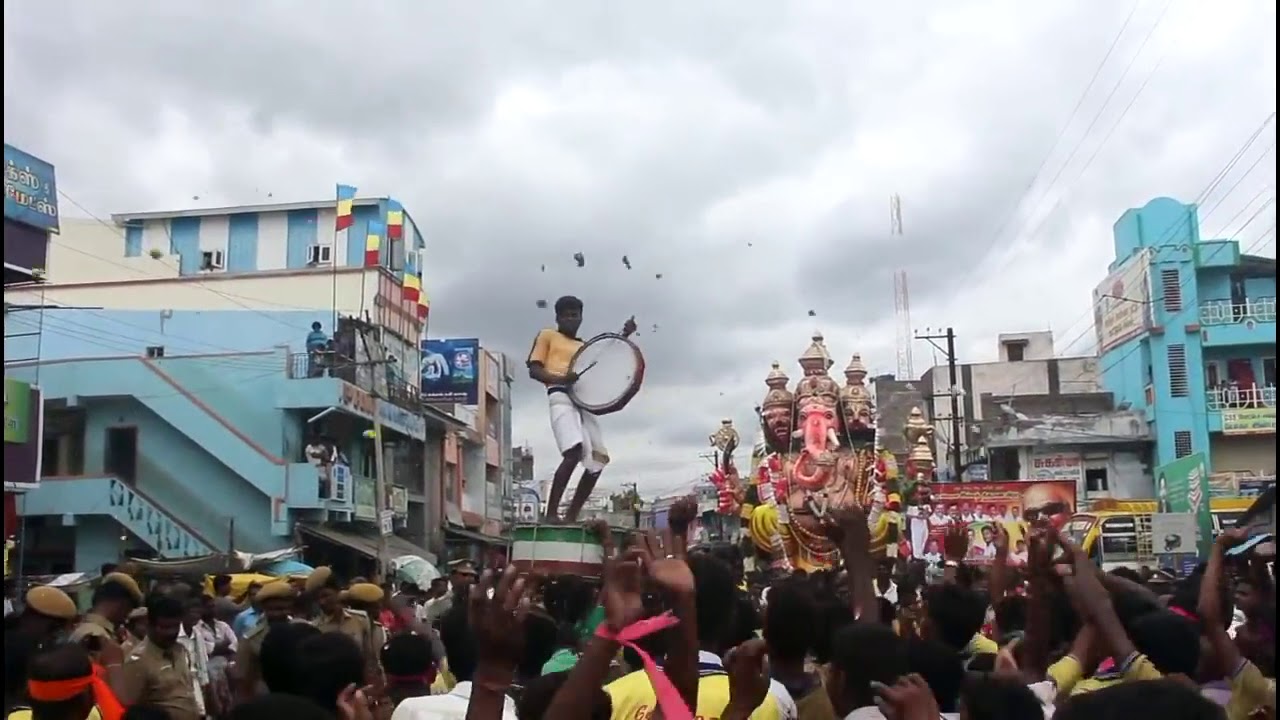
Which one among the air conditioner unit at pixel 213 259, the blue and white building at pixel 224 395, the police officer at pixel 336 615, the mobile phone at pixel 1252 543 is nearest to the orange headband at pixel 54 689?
the police officer at pixel 336 615

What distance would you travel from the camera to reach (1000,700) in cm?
326

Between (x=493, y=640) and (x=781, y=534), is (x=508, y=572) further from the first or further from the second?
(x=781, y=534)

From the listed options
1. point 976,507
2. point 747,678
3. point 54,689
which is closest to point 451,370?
point 976,507

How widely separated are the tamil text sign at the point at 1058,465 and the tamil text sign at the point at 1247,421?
4.35 meters

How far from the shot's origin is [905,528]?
2425 centimetres

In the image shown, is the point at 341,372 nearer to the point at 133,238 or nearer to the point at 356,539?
the point at 356,539

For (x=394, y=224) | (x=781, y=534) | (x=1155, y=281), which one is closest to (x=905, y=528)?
(x=781, y=534)

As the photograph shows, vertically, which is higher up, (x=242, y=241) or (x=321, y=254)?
(x=242, y=241)

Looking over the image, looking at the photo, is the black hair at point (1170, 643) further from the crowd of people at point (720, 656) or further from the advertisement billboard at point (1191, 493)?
the advertisement billboard at point (1191, 493)

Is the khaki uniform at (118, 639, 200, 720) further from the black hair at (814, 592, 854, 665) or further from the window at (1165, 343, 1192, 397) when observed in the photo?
the window at (1165, 343, 1192, 397)

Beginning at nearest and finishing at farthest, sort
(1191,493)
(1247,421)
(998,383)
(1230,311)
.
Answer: (1191,493) → (1247,421) → (1230,311) → (998,383)

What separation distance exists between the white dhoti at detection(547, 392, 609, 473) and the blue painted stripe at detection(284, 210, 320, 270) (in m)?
29.6

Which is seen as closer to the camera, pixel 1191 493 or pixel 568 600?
pixel 568 600

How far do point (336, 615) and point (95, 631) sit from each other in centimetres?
173
